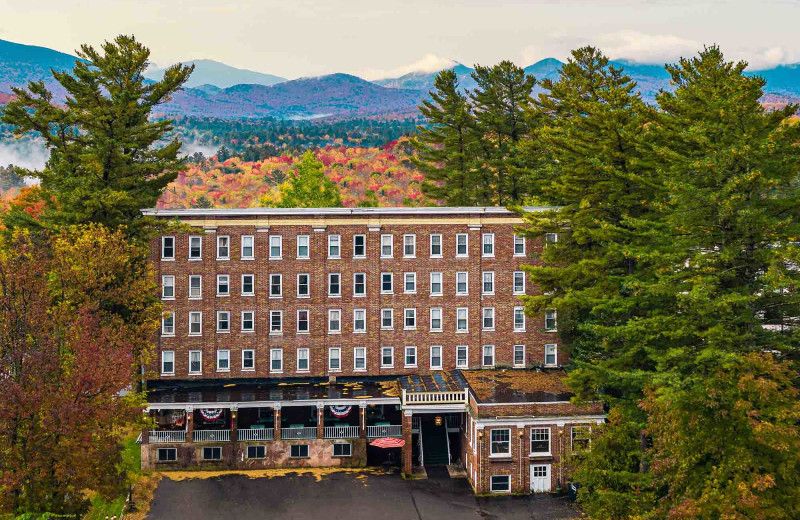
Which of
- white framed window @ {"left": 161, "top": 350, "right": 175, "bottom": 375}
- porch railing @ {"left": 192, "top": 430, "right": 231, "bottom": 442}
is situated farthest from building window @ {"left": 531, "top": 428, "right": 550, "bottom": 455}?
white framed window @ {"left": 161, "top": 350, "right": 175, "bottom": 375}

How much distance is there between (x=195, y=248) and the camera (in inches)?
1820

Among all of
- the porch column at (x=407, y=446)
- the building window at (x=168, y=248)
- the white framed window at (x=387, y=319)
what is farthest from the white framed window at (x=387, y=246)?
the building window at (x=168, y=248)

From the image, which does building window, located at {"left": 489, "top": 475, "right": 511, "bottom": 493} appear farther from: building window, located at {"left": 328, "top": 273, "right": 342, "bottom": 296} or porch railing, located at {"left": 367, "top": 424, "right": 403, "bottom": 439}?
building window, located at {"left": 328, "top": 273, "right": 342, "bottom": 296}

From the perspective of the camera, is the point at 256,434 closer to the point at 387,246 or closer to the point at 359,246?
the point at 359,246

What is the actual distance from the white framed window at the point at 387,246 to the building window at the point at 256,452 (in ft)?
49.0

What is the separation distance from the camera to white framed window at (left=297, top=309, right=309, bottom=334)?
154 ft

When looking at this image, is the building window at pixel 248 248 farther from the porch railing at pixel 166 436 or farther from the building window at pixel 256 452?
the building window at pixel 256 452

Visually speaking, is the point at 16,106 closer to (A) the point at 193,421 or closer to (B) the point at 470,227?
(A) the point at 193,421

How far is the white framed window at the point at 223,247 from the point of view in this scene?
46.3 m

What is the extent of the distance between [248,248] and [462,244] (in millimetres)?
14723

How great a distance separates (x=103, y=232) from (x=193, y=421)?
515 inches

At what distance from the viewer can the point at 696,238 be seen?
28188 millimetres

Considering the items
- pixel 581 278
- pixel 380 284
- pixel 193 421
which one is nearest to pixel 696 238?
pixel 581 278

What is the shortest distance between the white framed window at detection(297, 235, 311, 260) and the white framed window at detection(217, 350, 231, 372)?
828 centimetres
